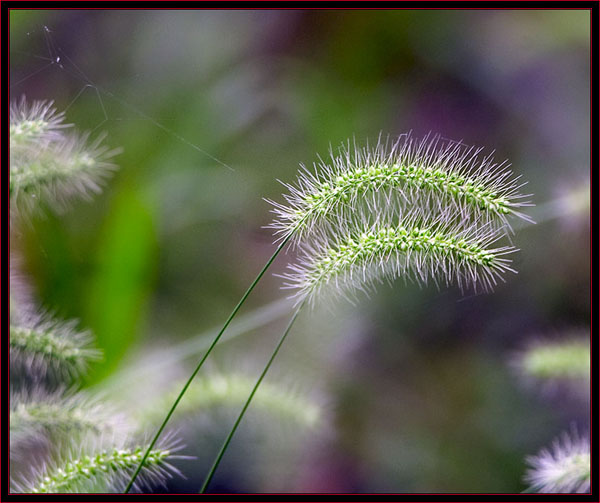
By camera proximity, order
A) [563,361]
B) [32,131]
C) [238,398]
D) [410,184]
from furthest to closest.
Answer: [563,361]
[238,398]
[32,131]
[410,184]

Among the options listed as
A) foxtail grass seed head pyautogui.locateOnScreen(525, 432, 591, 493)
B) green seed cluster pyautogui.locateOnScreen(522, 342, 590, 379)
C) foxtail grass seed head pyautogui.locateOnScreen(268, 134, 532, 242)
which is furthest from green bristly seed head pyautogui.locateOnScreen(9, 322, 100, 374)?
green seed cluster pyautogui.locateOnScreen(522, 342, 590, 379)

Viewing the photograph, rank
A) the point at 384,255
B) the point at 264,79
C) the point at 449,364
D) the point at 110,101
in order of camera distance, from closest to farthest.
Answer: the point at 384,255, the point at 110,101, the point at 449,364, the point at 264,79

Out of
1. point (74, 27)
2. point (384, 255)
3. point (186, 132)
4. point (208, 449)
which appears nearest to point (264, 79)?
point (186, 132)

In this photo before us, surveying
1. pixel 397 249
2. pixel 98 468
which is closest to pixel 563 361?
pixel 397 249

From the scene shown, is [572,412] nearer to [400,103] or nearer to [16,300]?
[400,103]

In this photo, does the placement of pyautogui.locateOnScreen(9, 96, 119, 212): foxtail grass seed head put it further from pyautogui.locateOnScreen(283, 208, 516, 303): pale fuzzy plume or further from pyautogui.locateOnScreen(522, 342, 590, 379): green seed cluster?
pyautogui.locateOnScreen(522, 342, 590, 379): green seed cluster

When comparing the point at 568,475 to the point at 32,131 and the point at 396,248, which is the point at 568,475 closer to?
the point at 396,248
